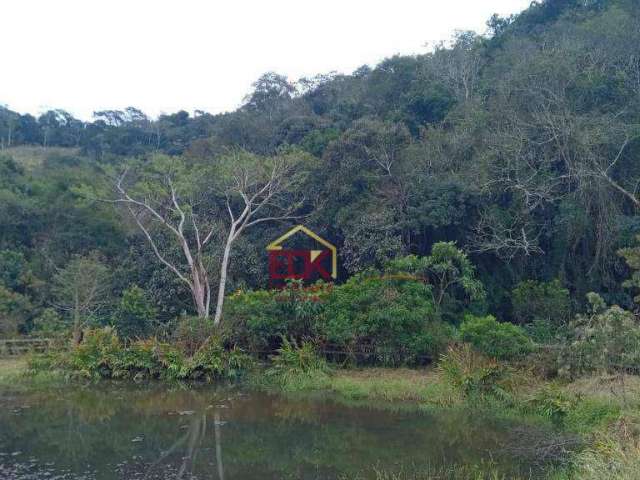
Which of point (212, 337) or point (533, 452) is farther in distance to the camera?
point (212, 337)

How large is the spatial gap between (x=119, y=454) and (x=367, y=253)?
920 cm

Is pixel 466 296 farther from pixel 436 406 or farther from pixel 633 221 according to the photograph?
pixel 436 406

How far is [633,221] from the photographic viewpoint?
1507 cm

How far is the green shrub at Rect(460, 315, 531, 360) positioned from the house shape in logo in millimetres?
6585

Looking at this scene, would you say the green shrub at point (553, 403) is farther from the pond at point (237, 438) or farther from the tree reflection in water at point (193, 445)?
the tree reflection in water at point (193, 445)

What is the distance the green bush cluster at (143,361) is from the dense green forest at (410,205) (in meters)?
1.49

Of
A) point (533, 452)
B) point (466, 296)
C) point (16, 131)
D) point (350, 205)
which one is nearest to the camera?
point (533, 452)

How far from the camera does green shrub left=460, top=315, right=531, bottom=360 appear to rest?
12.6m

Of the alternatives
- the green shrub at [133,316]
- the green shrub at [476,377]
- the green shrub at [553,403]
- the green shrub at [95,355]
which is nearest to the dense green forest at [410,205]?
the green shrub at [133,316]

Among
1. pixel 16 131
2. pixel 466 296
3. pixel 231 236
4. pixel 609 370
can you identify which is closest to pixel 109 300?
pixel 231 236

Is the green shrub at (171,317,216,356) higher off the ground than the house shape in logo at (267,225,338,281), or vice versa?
the house shape in logo at (267,225,338,281)

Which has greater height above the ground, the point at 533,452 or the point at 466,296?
the point at 466,296

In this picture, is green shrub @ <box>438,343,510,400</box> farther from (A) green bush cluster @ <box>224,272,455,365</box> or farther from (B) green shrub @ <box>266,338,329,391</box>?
(B) green shrub @ <box>266,338,329,391</box>

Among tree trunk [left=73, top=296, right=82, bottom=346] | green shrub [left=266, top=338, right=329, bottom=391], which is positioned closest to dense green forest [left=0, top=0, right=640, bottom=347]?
tree trunk [left=73, top=296, right=82, bottom=346]
